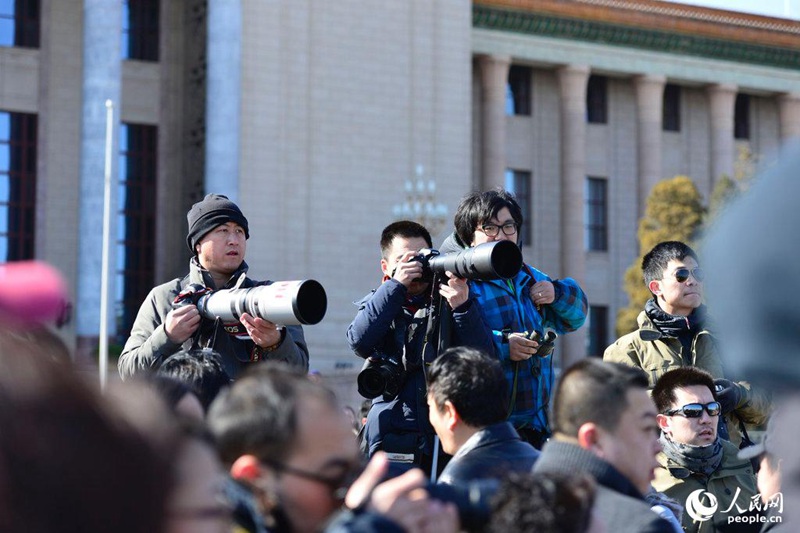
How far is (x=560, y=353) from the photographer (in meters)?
32.7

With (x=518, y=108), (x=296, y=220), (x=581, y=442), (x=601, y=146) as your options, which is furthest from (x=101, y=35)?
(x=581, y=442)

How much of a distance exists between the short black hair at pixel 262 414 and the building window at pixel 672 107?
34236mm

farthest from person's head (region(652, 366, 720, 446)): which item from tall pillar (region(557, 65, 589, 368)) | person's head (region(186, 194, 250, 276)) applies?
tall pillar (region(557, 65, 589, 368))

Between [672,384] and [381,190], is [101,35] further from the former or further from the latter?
[672,384]

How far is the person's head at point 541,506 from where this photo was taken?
2.38m

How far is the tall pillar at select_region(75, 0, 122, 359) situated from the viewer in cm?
2539

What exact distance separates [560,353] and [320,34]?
10621 mm

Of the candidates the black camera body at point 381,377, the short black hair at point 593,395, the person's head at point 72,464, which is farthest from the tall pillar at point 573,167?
the person's head at point 72,464

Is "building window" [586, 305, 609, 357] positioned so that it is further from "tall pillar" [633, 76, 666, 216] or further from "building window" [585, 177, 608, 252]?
"tall pillar" [633, 76, 666, 216]

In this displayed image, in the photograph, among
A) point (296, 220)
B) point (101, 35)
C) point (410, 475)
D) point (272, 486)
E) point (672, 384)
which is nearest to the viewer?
point (410, 475)

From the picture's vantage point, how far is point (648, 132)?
34156mm

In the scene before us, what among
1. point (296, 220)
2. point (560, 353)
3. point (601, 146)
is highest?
point (601, 146)

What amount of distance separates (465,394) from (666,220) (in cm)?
2566

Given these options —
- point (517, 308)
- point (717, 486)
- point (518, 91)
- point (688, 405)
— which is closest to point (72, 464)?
point (517, 308)
